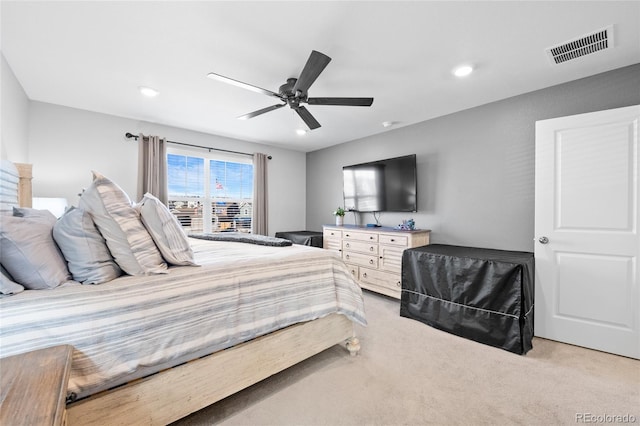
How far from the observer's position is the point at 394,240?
352 cm

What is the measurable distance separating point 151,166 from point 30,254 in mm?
2937

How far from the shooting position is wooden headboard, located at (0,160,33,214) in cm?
178

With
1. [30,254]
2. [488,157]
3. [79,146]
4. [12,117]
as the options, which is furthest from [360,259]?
[12,117]

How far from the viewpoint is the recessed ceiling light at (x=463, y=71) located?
2.33m

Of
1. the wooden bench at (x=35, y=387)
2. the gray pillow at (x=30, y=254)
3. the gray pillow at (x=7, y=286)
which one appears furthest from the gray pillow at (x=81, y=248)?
the wooden bench at (x=35, y=387)

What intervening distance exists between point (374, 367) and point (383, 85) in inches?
101

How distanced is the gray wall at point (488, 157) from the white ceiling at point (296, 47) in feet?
0.51

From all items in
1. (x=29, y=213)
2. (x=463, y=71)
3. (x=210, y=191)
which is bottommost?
(x=29, y=213)

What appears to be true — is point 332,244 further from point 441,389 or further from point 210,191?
point 441,389

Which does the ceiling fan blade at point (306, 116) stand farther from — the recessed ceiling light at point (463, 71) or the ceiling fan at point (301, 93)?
the recessed ceiling light at point (463, 71)

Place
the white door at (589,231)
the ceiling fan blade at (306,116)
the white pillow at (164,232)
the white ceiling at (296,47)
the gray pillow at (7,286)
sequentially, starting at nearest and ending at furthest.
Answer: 1. the gray pillow at (7,286)
2. the white pillow at (164,232)
3. the white ceiling at (296,47)
4. the white door at (589,231)
5. the ceiling fan blade at (306,116)

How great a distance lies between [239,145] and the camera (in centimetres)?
474

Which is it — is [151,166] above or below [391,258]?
above

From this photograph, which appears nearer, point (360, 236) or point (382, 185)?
point (360, 236)
